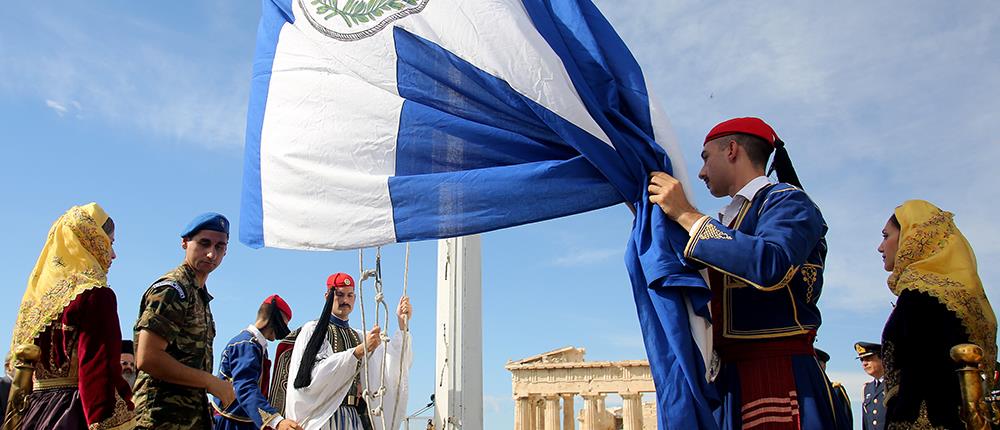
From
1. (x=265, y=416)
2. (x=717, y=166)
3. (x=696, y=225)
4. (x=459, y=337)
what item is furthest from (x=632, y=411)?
(x=696, y=225)

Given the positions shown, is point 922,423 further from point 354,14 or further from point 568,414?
point 568,414

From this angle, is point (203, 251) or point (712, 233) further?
point (203, 251)

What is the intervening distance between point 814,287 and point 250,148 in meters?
2.66

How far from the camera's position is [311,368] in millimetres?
5707

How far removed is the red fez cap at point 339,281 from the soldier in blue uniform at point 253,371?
676mm

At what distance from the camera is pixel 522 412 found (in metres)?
38.5

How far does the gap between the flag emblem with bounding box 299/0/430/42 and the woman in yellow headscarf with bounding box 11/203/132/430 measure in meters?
1.61

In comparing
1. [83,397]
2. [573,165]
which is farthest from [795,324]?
[83,397]

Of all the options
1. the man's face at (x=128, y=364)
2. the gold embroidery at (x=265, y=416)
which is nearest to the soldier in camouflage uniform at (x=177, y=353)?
the gold embroidery at (x=265, y=416)

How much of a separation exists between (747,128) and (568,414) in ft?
123

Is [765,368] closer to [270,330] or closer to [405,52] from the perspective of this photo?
[405,52]

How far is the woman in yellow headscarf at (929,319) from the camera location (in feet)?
12.5

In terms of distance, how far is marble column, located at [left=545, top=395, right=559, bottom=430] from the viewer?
126 ft

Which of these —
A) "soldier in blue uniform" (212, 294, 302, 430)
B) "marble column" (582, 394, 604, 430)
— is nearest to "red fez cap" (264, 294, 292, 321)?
"soldier in blue uniform" (212, 294, 302, 430)
